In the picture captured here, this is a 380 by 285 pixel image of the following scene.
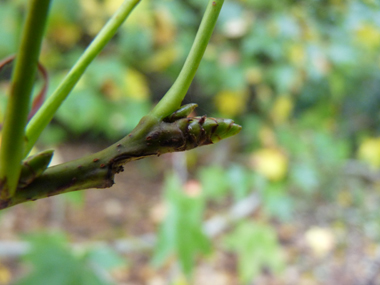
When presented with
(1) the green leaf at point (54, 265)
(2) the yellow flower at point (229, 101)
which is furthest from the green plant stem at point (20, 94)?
(2) the yellow flower at point (229, 101)

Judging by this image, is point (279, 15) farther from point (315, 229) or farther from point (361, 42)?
point (315, 229)

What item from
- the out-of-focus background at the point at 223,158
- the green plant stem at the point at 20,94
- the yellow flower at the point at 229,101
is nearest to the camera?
the green plant stem at the point at 20,94

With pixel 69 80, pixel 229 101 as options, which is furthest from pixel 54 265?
pixel 229 101

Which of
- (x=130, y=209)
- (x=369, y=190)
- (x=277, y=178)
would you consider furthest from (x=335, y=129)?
(x=130, y=209)

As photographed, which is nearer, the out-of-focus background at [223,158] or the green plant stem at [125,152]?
the green plant stem at [125,152]

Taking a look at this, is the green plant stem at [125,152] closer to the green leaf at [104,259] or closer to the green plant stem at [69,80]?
the green plant stem at [69,80]

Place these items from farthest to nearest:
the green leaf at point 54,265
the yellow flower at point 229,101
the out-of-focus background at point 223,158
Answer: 1. the yellow flower at point 229,101
2. the out-of-focus background at point 223,158
3. the green leaf at point 54,265

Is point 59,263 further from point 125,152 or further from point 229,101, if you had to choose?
point 229,101
